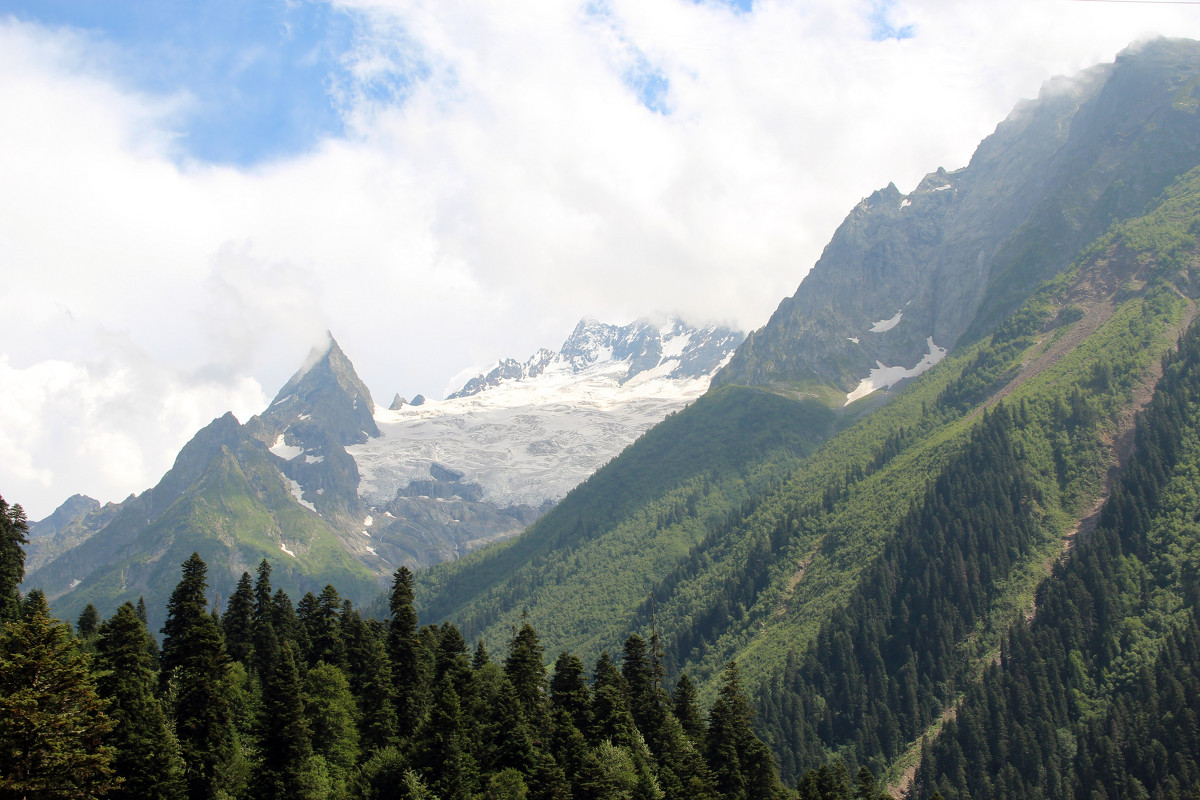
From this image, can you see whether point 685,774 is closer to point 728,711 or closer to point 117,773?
point 728,711

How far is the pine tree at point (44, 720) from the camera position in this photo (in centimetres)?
4856

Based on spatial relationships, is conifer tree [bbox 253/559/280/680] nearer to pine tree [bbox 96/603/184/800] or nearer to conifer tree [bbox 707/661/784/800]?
pine tree [bbox 96/603/184/800]

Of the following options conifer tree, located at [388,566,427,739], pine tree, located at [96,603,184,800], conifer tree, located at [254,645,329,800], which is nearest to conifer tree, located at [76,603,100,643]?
conifer tree, located at [388,566,427,739]

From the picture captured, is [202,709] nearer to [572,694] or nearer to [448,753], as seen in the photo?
[448,753]

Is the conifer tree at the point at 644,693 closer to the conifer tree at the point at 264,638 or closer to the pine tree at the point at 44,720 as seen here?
the conifer tree at the point at 264,638

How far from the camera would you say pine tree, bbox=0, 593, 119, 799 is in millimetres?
48562

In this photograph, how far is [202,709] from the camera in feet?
244

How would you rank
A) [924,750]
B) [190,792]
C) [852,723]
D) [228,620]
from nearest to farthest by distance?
[190,792]
[228,620]
[924,750]
[852,723]

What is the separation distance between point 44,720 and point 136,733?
17.7m

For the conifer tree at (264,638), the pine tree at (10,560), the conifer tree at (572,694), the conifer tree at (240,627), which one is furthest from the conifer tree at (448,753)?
the pine tree at (10,560)

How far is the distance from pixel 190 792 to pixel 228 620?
39.2m

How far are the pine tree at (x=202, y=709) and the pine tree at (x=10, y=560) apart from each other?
1831 cm

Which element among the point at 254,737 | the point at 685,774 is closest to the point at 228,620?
the point at 254,737

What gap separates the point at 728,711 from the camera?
9781 centimetres
